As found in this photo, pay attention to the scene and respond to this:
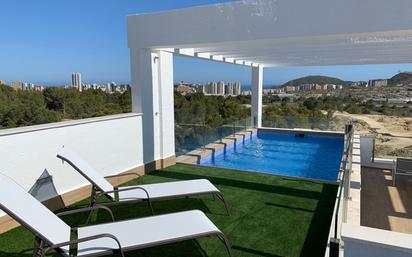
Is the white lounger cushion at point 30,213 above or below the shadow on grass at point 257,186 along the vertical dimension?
above

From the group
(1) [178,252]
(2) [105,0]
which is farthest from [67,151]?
(2) [105,0]

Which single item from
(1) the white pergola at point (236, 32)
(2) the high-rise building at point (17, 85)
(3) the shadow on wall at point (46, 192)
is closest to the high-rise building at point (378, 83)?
(1) the white pergola at point (236, 32)

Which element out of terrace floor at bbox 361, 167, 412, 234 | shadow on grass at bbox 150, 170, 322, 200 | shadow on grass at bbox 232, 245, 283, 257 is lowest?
terrace floor at bbox 361, 167, 412, 234

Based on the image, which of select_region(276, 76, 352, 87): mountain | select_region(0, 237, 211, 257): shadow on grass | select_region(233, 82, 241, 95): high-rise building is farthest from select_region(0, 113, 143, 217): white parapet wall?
select_region(276, 76, 352, 87): mountain

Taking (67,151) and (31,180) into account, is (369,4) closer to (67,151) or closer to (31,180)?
(67,151)

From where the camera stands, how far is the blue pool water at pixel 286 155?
412 inches

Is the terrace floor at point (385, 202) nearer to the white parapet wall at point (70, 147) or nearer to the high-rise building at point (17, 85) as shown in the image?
the white parapet wall at point (70, 147)

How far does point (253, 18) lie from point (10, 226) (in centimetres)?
589

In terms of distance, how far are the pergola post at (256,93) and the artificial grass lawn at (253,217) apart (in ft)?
26.0

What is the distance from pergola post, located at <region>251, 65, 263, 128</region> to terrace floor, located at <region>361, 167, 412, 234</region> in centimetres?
660

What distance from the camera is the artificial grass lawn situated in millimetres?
4230

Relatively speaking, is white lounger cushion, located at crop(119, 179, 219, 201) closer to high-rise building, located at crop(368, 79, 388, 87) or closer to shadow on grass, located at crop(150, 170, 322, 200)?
shadow on grass, located at crop(150, 170, 322, 200)

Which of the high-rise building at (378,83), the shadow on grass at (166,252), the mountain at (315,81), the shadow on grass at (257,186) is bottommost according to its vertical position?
the shadow on grass at (166,252)

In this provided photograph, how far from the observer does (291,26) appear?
6160mm
